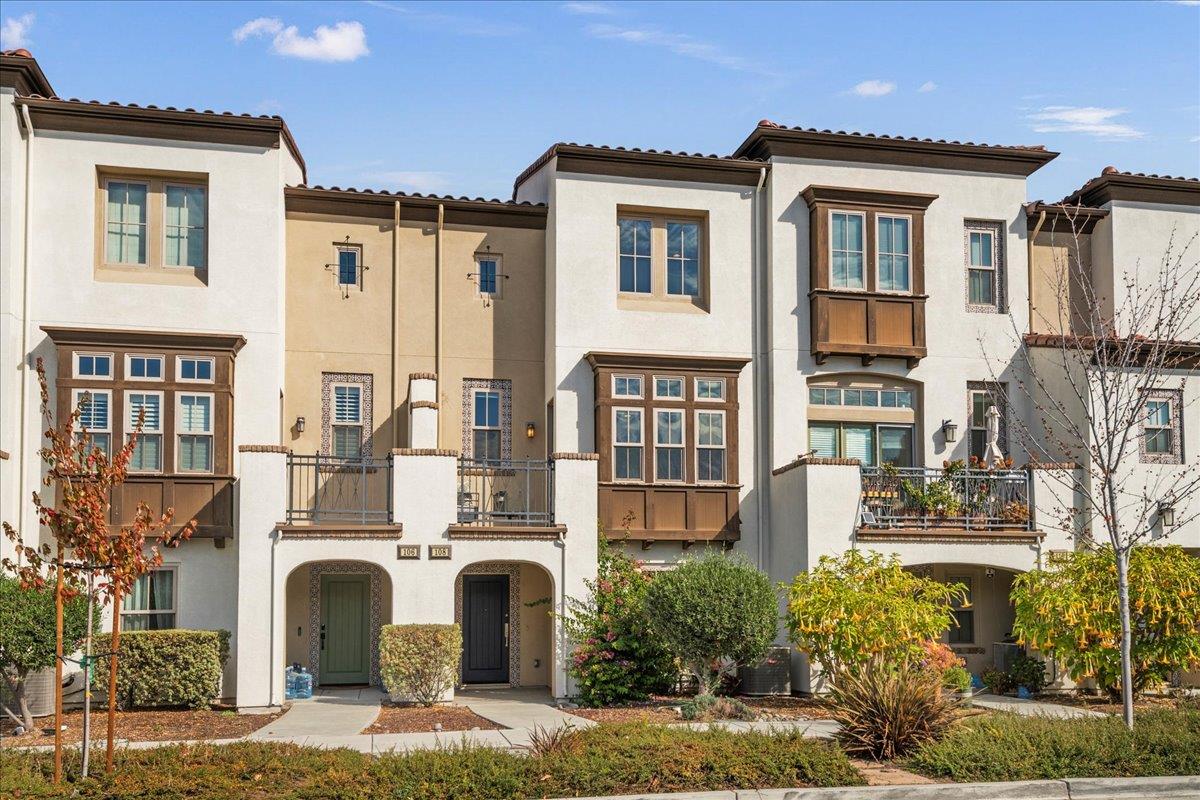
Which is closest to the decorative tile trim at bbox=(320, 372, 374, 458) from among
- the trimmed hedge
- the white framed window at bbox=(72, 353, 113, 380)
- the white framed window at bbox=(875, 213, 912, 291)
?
the white framed window at bbox=(72, 353, 113, 380)

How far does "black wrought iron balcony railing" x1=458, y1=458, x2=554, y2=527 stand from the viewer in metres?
21.8

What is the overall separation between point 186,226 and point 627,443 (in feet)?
27.8

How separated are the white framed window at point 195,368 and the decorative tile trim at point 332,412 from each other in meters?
2.42

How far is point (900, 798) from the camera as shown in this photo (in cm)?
1307

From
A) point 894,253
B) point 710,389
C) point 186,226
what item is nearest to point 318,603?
point 186,226

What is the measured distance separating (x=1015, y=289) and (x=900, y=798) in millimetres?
14196

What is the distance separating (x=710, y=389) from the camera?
23578 mm

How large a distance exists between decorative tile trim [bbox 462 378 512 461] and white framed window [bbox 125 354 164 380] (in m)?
5.41

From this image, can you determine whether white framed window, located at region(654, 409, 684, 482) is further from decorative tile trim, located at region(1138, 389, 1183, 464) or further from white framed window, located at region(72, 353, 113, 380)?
white framed window, located at region(72, 353, 113, 380)

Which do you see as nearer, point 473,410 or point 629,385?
point 629,385

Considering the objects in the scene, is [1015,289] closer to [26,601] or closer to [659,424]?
[659,424]

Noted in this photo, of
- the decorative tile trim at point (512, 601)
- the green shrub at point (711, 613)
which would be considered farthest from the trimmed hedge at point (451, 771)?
the decorative tile trim at point (512, 601)

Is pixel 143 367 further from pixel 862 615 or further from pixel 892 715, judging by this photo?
pixel 892 715

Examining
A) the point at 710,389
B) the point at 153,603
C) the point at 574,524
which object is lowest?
the point at 153,603
